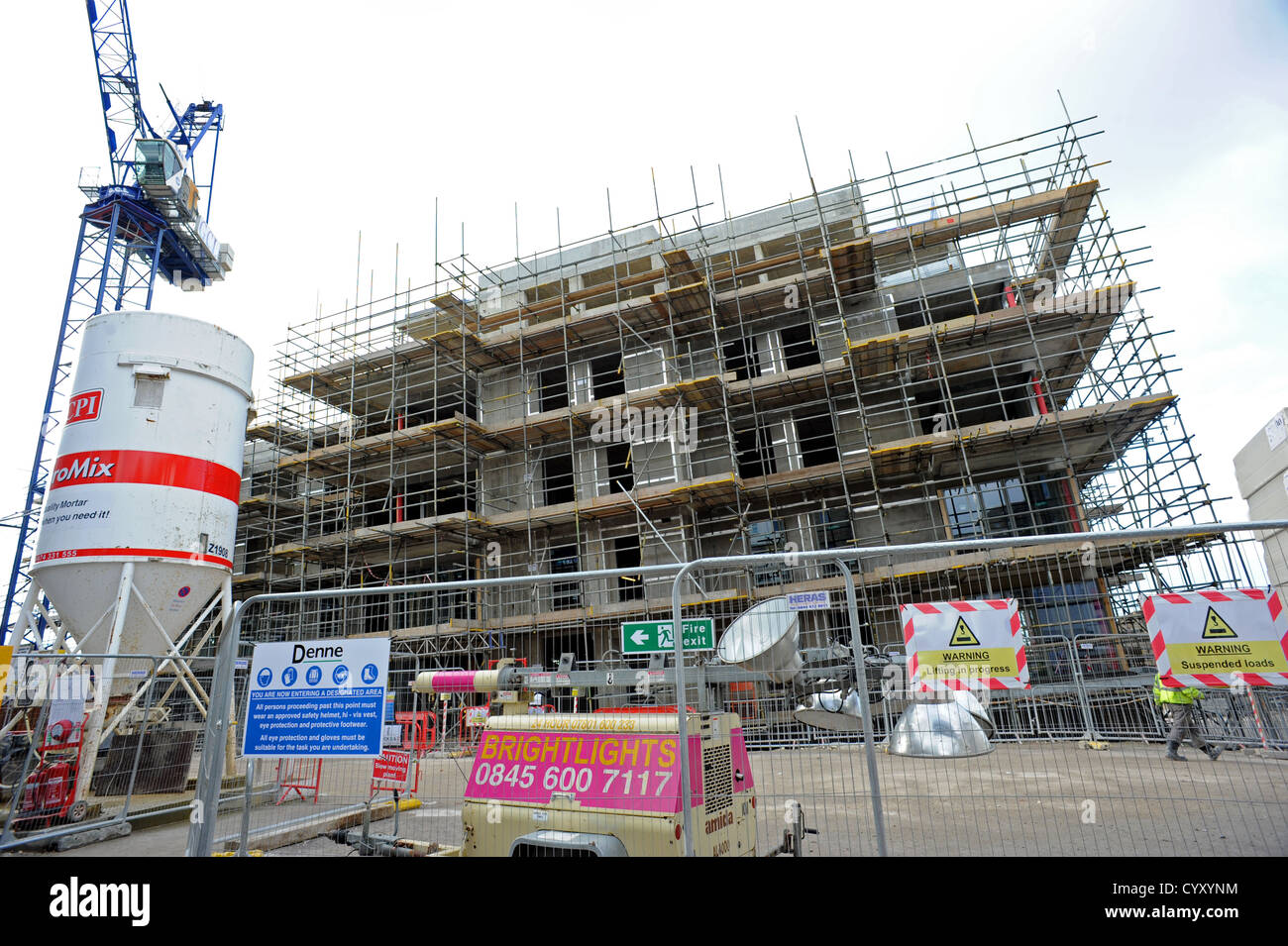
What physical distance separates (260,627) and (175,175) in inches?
1194

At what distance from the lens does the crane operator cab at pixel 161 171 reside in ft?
109

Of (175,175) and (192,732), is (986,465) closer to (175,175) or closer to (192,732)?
(192,732)

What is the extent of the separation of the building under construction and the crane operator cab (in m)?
18.8

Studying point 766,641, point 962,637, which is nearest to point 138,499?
point 766,641

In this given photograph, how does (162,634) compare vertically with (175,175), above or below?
below

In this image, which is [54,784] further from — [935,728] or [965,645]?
[935,728]

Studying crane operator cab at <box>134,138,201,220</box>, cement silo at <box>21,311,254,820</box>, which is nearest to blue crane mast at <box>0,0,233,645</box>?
crane operator cab at <box>134,138,201,220</box>

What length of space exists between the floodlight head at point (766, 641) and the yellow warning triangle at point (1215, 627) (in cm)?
287

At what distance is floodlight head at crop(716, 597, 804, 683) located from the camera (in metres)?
5.87

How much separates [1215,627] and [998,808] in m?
4.23

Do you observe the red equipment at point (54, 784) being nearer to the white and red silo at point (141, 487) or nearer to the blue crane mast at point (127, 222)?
the white and red silo at point (141, 487)

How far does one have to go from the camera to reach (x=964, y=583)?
1443 cm

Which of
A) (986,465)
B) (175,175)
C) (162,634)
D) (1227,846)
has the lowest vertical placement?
(1227,846)
